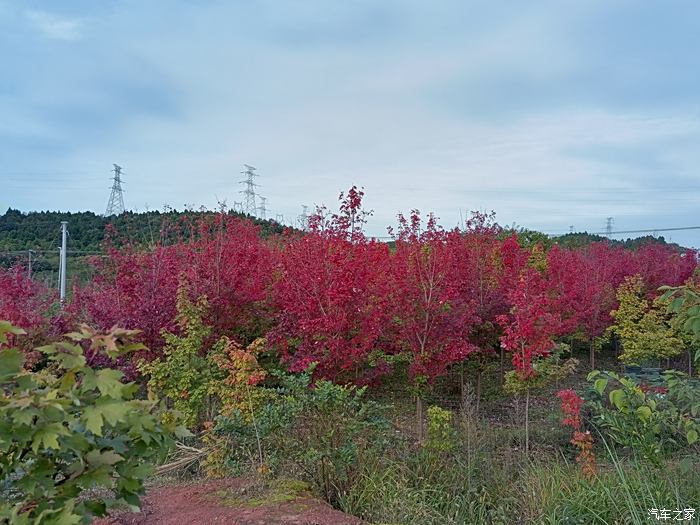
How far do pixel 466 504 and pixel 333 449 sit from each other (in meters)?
1.07

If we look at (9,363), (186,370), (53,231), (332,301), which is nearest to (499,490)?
(332,301)

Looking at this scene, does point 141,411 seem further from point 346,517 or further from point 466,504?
point 466,504

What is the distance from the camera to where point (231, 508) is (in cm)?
381

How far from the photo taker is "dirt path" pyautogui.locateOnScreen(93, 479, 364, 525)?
355 centimetres

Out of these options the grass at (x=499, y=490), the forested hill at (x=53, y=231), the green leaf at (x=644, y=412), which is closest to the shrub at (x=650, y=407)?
the green leaf at (x=644, y=412)

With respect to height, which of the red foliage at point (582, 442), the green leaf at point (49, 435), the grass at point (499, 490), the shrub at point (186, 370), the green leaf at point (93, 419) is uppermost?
the green leaf at point (93, 419)

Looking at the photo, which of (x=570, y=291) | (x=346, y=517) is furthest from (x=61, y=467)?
(x=570, y=291)

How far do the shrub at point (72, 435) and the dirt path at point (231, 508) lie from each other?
221cm

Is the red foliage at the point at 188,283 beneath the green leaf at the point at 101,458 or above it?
above

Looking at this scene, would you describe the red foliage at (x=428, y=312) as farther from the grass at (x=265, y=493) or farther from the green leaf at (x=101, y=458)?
the green leaf at (x=101, y=458)

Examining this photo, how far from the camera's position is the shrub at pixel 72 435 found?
4.39 feet

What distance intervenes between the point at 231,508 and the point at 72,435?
8.92 ft

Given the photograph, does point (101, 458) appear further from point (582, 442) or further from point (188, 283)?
point (188, 283)

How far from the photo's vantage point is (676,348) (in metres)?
10.6
